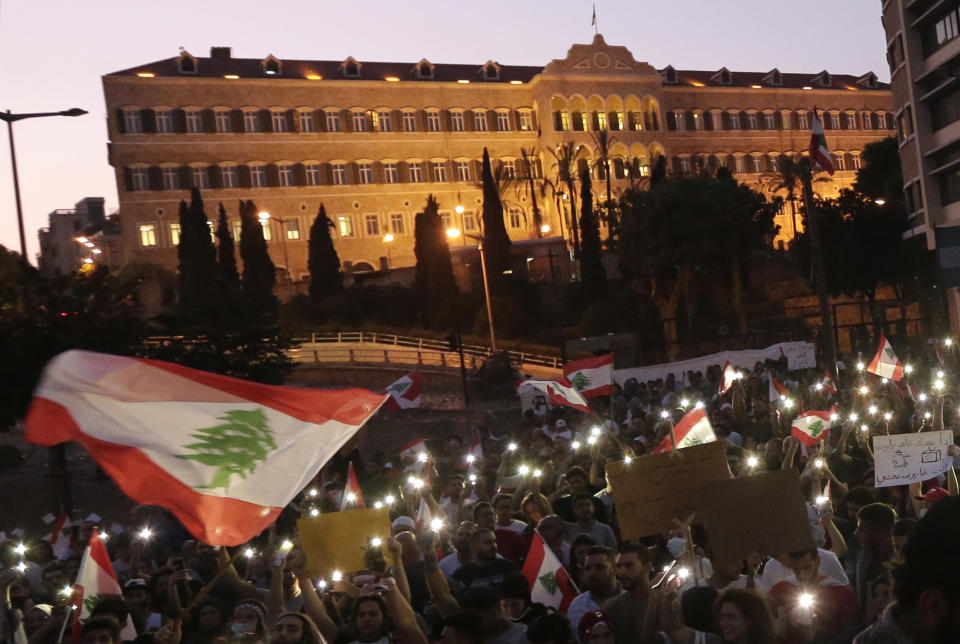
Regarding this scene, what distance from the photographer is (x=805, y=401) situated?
1777 cm

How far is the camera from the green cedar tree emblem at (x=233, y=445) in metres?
5.67

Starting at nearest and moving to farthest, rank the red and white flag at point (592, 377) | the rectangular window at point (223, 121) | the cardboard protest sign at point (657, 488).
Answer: the cardboard protest sign at point (657, 488), the red and white flag at point (592, 377), the rectangular window at point (223, 121)

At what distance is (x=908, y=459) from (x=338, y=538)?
409 centimetres

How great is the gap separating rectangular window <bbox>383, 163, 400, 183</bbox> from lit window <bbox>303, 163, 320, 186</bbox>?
14.9ft

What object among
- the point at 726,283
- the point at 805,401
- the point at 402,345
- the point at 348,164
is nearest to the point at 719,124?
the point at 348,164

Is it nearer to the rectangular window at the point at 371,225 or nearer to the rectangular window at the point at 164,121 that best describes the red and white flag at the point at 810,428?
the rectangular window at the point at 164,121

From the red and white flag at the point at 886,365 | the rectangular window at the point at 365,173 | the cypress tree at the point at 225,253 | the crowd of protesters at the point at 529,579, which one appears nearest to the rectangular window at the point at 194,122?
the cypress tree at the point at 225,253

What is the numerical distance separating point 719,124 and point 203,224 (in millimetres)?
45046

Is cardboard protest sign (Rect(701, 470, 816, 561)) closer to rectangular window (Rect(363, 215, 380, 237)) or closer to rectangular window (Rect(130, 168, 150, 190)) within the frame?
rectangular window (Rect(130, 168, 150, 190))

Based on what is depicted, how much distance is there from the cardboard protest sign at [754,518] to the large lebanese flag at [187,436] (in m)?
1.95

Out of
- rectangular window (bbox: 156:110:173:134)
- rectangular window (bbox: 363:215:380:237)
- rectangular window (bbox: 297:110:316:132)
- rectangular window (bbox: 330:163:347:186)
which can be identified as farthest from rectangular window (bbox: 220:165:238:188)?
rectangular window (bbox: 363:215:380:237)

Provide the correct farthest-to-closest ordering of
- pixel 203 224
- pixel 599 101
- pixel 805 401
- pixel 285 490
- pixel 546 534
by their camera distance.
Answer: pixel 599 101 < pixel 203 224 < pixel 805 401 < pixel 546 534 < pixel 285 490

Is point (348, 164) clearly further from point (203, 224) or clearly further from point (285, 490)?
point (285, 490)

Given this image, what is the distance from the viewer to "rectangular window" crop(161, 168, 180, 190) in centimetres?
7081
